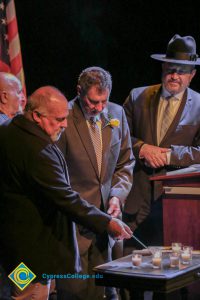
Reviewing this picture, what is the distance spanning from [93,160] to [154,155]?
66 cm

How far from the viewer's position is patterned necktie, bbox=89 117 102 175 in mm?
4715

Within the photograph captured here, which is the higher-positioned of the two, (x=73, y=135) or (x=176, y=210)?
(x=73, y=135)

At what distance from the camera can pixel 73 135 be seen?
185 inches

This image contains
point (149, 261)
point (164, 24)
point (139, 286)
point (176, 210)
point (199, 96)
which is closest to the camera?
point (139, 286)

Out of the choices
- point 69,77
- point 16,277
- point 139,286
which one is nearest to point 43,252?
point 16,277

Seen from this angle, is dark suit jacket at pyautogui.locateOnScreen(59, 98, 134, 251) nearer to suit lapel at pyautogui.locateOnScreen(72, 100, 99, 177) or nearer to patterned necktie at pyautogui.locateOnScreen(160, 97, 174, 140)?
suit lapel at pyautogui.locateOnScreen(72, 100, 99, 177)

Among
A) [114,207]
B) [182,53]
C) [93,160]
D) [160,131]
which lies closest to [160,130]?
[160,131]

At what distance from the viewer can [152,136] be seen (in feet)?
17.5

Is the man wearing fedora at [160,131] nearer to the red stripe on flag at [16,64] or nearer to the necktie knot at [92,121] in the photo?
the necktie knot at [92,121]

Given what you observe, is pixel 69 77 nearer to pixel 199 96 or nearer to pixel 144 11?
pixel 144 11

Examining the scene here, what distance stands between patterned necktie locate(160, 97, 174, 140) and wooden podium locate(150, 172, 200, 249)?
2.27 ft

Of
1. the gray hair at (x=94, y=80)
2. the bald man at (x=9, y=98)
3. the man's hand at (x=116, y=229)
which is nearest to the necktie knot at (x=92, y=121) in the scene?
the gray hair at (x=94, y=80)

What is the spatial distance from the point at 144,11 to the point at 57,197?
3643 mm

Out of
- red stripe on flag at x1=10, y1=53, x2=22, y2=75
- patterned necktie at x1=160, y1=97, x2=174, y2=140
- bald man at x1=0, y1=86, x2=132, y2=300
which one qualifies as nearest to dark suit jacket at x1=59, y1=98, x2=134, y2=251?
patterned necktie at x1=160, y1=97, x2=174, y2=140
